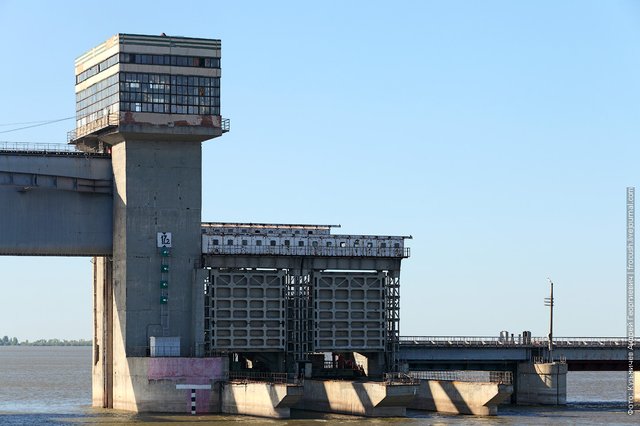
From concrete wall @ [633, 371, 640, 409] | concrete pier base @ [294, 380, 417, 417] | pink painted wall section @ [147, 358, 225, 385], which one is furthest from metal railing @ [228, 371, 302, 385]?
concrete wall @ [633, 371, 640, 409]

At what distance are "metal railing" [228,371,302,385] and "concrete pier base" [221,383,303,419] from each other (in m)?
3.39

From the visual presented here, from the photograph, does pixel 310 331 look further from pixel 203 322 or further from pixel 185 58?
pixel 185 58

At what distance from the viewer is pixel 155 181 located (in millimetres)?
134000

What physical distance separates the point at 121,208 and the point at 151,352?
41.2 feet

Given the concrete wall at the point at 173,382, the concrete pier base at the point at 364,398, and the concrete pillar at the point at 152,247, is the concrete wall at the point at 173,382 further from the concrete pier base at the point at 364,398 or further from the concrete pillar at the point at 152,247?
the concrete pier base at the point at 364,398

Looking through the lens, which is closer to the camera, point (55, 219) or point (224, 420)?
point (224, 420)

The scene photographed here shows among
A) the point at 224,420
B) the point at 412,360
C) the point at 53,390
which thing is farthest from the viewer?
the point at 53,390

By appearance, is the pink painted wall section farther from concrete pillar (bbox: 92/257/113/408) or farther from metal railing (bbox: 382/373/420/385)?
metal railing (bbox: 382/373/420/385)

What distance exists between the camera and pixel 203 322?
440 ft

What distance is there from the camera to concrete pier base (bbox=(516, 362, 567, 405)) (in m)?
141

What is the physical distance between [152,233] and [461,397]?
29.5m

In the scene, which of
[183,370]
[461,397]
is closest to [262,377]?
[183,370]

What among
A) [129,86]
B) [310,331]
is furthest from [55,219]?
[310,331]

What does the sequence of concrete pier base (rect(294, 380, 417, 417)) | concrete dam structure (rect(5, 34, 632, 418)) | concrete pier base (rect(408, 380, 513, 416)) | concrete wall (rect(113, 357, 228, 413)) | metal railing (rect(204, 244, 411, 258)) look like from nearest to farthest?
concrete pier base (rect(294, 380, 417, 417)) → concrete pier base (rect(408, 380, 513, 416)) → concrete wall (rect(113, 357, 228, 413)) → concrete dam structure (rect(5, 34, 632, 418)) → metal railing (rect(204, 244, 411, 258))
